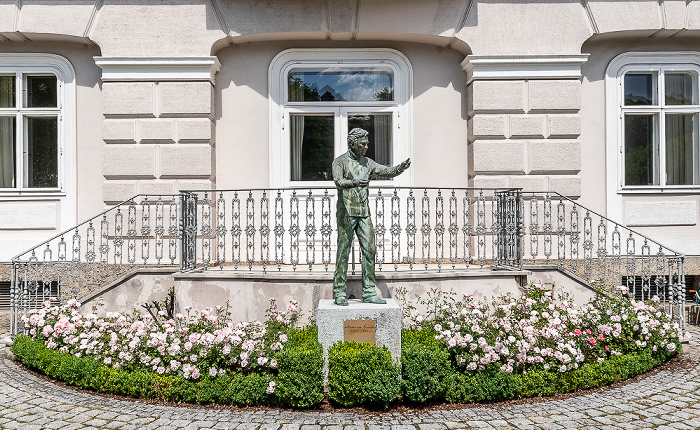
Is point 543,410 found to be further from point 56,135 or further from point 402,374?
point 56,135

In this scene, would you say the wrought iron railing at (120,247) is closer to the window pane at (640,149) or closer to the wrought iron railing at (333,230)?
the wrought iron railing at (333,230)

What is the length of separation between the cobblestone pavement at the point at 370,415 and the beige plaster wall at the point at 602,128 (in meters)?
4.96

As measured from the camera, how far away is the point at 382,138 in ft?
33.4

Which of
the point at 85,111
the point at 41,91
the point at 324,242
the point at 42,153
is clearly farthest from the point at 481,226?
the point at 41,91

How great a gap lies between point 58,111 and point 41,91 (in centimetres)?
55

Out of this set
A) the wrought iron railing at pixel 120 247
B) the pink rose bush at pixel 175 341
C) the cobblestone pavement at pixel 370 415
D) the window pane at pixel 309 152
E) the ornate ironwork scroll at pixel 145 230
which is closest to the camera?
the cobblestone pavement at pixel 370 415

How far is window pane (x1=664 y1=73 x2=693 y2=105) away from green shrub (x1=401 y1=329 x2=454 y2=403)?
303 inches

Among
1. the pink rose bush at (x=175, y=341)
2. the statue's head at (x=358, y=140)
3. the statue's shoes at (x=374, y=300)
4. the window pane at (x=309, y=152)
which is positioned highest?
the window pane at (x=309, y=152)

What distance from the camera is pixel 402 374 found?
548 cm

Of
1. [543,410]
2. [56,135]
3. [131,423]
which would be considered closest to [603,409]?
[543,410]

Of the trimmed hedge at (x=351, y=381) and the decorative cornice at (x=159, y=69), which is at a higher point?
the decorative cornice at (x=159, y=69)

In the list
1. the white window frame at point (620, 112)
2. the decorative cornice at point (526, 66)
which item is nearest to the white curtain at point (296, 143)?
the decorative cornice at point (526, 66)

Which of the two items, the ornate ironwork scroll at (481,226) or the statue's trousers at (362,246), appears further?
the ornate ironwork scroll at (481,226)

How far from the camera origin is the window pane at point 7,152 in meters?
10.1
